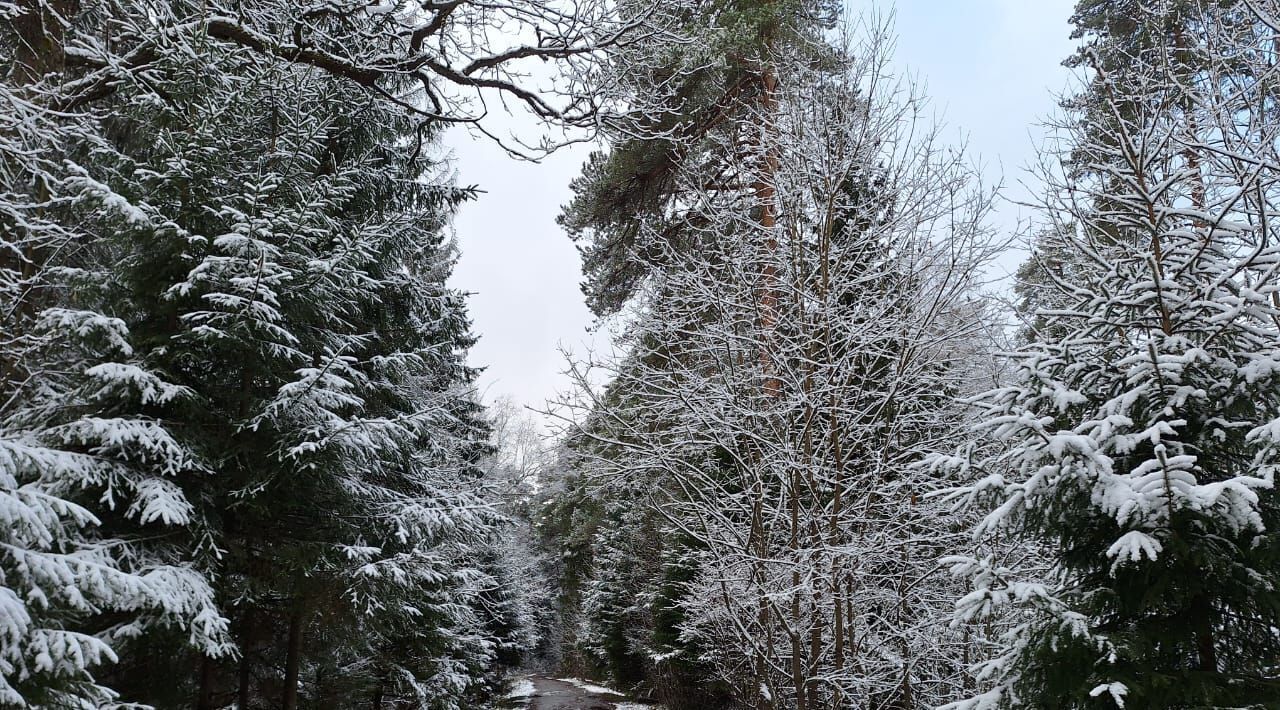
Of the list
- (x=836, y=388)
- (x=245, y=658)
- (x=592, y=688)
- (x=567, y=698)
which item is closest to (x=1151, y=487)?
(x=836, y=388)

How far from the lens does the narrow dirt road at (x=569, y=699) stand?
18803 millimetres

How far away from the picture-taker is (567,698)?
21312mm

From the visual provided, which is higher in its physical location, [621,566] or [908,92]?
[908,92]

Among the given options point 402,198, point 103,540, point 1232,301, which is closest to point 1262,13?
point 1232,301

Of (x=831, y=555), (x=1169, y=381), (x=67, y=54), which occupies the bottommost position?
(x=831, y=555)

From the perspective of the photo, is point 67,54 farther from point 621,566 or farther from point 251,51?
point 621,566

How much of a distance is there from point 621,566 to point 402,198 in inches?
486

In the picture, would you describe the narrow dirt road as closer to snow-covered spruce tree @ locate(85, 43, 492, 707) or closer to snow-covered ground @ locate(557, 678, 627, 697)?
snow-covered ground @ locate(557, 678, 627, 697)

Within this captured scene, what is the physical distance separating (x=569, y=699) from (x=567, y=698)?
0.40 metres

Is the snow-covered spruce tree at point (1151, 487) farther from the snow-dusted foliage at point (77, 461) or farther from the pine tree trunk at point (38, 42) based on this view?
the pine tree trunk at point (38, 42)

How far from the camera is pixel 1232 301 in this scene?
2979mm

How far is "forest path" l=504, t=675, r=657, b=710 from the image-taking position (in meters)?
18.7

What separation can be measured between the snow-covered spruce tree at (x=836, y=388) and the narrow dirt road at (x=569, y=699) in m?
13.8

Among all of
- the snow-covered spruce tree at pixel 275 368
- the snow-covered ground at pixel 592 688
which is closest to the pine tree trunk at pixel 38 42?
the snow-covered spruce tree at pixel 275 368
